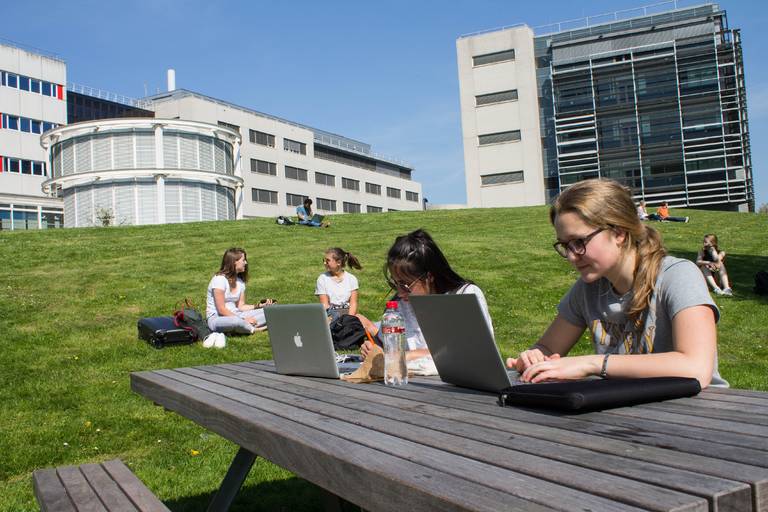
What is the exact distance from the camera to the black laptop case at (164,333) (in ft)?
31.0

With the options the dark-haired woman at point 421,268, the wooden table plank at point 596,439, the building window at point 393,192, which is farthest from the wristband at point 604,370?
the building window at point 393,192

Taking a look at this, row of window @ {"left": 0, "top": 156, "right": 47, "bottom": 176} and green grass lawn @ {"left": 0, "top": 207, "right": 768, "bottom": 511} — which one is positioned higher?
row of window @ {"left": 0, "top": 156, "right": 47, "bottom": 176}

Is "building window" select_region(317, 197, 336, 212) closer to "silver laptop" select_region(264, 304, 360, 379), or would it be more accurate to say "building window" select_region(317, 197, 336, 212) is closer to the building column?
the building column

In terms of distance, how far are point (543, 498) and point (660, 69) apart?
66296 mm

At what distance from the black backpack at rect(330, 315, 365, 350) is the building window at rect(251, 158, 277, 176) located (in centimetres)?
5967

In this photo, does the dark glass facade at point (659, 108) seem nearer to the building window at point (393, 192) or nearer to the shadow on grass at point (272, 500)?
the building window at point (393, 192)

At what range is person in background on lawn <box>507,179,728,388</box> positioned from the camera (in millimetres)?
2580

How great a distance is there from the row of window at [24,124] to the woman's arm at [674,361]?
2488 inches

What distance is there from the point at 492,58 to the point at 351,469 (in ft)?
232

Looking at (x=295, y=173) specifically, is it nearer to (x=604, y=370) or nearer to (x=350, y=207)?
(x=350, y=207)

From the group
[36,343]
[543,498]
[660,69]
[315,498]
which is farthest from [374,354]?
[660,69]

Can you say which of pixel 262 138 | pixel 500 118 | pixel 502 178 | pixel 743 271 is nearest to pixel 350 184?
pixel 262 138

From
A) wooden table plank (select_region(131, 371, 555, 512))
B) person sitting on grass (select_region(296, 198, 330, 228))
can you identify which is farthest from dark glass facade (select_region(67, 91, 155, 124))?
wooden table plank (select_region(131, 371, 555, 512))

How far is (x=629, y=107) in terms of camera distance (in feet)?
203
